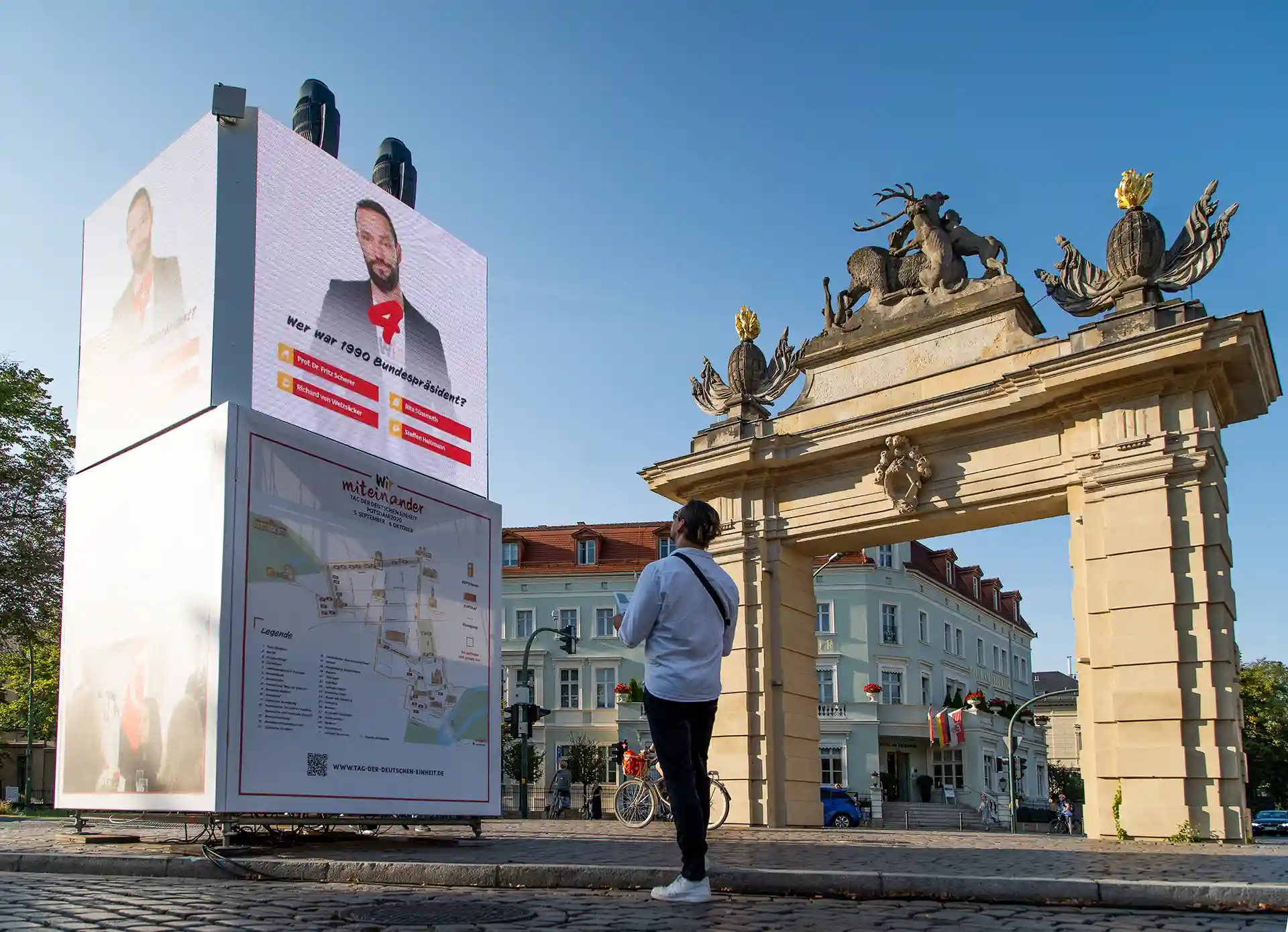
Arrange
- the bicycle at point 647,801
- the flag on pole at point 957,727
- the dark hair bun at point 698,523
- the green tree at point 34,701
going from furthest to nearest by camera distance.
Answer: the flag on pole at point 957,727
the green tree at point 34,701
the bicycle at point 647,801
the dark hair bun at point 698,523

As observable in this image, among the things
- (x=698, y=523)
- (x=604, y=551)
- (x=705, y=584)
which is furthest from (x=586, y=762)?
(x=705, y=584)

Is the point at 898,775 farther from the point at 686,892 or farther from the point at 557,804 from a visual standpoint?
the point at 686,892

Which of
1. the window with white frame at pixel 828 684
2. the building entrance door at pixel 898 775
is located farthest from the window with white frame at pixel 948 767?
the window with white frame at pixel 828 684

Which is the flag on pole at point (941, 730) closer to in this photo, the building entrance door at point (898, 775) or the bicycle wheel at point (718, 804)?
the building entrance door at point (898, 775)

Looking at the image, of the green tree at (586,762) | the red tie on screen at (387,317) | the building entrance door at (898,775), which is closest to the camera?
the red tie on screen at (387,317)

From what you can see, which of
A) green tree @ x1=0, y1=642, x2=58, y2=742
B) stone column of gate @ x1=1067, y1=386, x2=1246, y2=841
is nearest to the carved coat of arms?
stone column of gate @ x1=1067, y1=386, x2=1246, y2=841

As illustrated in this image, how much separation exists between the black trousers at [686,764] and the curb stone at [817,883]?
632mm

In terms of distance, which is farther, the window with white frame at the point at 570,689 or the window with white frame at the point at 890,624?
the window with white frame at the point at 570,689

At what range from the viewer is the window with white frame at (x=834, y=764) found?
5175cm

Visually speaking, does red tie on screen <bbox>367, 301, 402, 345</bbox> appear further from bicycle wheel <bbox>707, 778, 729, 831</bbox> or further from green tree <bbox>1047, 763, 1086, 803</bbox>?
green tree <bbox>1047, 763, 1086, 803</bbox>

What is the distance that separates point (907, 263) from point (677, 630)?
1360 cm

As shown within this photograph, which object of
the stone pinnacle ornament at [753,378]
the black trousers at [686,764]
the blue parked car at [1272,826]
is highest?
the stone pinnacle ornament at [753,378]

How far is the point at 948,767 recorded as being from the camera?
178ft

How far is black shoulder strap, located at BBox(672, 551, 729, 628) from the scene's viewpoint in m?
6.21
